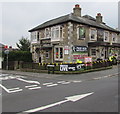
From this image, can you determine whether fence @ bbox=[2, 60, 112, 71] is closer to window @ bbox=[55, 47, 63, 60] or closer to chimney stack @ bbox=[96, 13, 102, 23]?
window @ bbox=[55, 47, 63, 60]

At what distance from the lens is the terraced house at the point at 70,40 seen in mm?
18812

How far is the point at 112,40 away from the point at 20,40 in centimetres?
3018

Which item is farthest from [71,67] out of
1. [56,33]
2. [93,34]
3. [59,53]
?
[93,34]

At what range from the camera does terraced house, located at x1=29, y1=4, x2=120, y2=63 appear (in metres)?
18.8

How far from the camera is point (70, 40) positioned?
18562mm

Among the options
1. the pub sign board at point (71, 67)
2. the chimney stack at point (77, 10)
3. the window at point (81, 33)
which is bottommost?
the pub sign board at point (71, 67)

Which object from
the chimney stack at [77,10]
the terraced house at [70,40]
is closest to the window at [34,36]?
the terraced house at [70,40]

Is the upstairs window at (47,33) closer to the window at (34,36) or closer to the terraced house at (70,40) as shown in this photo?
the terraced house at (70,40)

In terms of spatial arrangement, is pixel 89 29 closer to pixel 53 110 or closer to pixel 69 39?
pixel 69 39

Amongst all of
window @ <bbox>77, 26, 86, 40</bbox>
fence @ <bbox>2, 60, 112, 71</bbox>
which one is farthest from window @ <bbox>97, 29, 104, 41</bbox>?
fence @ <bbox>2, 60, 112, 71</bbox>

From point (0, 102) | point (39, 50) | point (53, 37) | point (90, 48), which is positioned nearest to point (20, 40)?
point (39, 50)

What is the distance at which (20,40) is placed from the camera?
4459 centimetres

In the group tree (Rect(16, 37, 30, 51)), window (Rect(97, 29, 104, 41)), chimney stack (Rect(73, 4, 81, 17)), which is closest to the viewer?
chimney stack (Rect(73, 4, 81, 17))

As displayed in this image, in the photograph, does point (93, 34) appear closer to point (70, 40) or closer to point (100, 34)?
point (100, 34)
